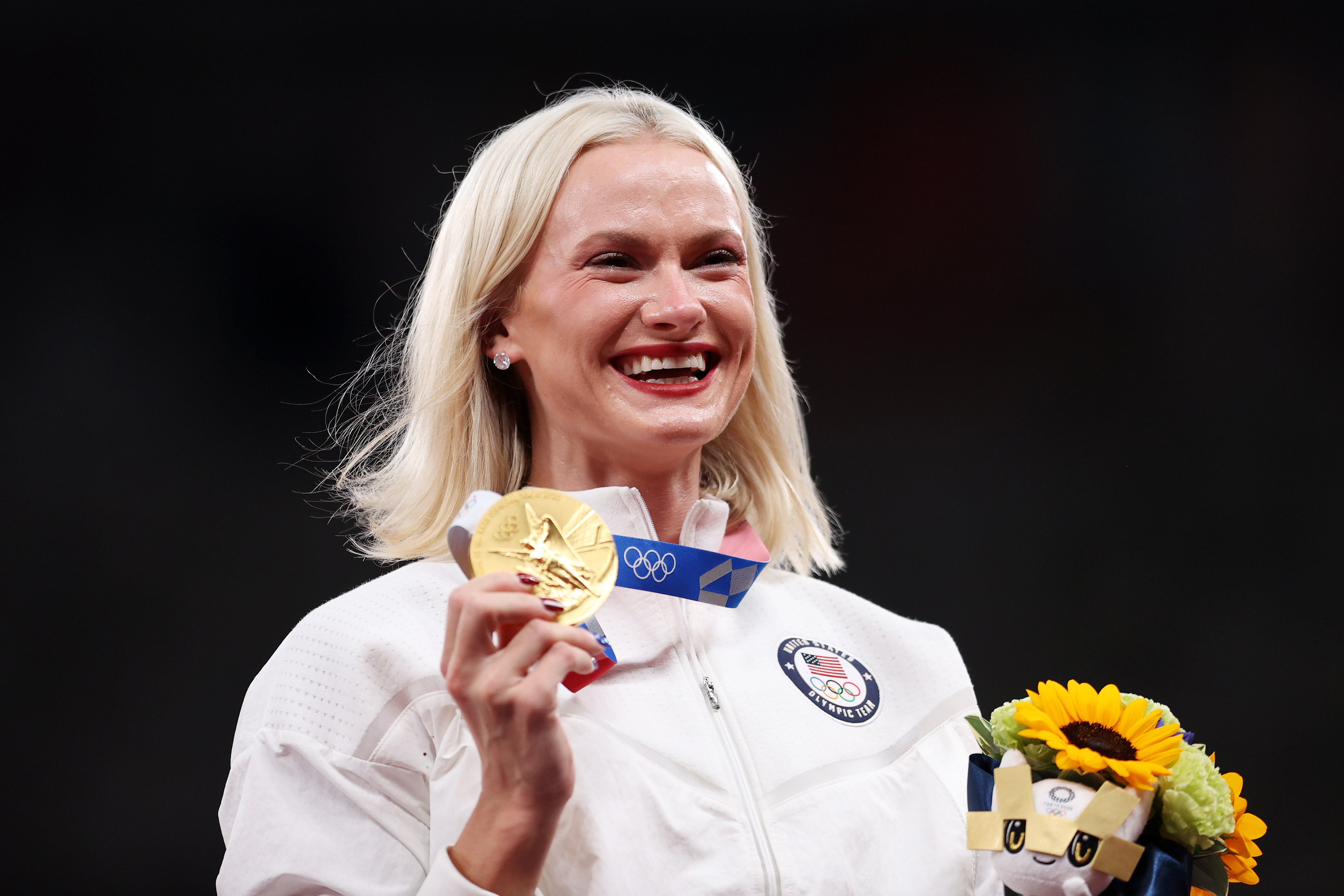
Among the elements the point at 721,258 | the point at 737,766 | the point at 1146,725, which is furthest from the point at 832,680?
the point at 721,258

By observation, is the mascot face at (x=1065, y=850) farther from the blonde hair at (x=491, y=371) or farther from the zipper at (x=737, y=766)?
the blonde hair at (x=491, y=371)

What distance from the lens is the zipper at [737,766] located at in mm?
1445

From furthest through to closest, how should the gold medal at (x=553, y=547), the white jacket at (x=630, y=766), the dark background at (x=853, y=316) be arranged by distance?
the dark background at (x=853, y=316) < the white jacket at (x=630, y=766) < the gold medal at (x=553, y=547)

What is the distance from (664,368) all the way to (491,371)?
1.02 ft

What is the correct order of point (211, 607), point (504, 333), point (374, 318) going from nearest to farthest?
point (504, 333), point (211, 607), point (374, 318)

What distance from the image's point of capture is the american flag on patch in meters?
1.72

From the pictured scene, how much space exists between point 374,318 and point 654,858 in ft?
6.59

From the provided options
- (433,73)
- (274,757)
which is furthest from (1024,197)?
(274,757)

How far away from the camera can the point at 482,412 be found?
1822 mm

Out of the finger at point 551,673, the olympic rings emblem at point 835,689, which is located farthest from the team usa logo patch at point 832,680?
the finger at point 551,673

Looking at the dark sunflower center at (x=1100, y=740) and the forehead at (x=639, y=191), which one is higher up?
the forehead at (x=639, y=191)

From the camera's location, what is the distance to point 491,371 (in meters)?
1.85

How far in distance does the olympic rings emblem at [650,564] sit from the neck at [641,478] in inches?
4.8

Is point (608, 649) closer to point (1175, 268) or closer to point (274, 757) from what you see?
point (274, 757)
